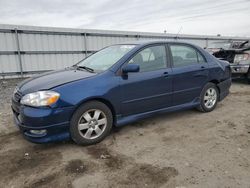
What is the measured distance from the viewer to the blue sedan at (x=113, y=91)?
313cm

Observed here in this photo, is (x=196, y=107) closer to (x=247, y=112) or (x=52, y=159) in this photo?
(x=247, y=112)

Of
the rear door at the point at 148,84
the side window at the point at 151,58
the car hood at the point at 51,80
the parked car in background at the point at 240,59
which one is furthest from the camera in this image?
the parked car in background at the point at 240,59

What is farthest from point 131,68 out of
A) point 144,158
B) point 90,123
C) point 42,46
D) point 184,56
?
point 42,46

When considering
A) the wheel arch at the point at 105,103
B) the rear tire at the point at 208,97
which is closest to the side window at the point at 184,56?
the rear tire at the point at 208,97

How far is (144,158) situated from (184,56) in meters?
2.40

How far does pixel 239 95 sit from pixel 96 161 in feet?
17.2

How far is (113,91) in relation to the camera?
11.7ft

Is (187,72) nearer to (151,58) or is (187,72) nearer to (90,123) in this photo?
(151,58)

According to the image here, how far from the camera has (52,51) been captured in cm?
1004

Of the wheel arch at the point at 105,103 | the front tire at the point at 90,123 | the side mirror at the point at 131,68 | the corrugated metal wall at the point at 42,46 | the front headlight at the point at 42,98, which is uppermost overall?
the corrugated metal wall at the point at 42,46

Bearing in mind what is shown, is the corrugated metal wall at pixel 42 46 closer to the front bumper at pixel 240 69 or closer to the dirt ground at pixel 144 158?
the front bumper at pixel 240 69

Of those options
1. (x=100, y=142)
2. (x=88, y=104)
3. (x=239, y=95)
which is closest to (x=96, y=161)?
(x=100, y=142)

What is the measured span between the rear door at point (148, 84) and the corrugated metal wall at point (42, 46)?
586 centimetres

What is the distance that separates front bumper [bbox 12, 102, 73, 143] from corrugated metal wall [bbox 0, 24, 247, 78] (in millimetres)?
6800
